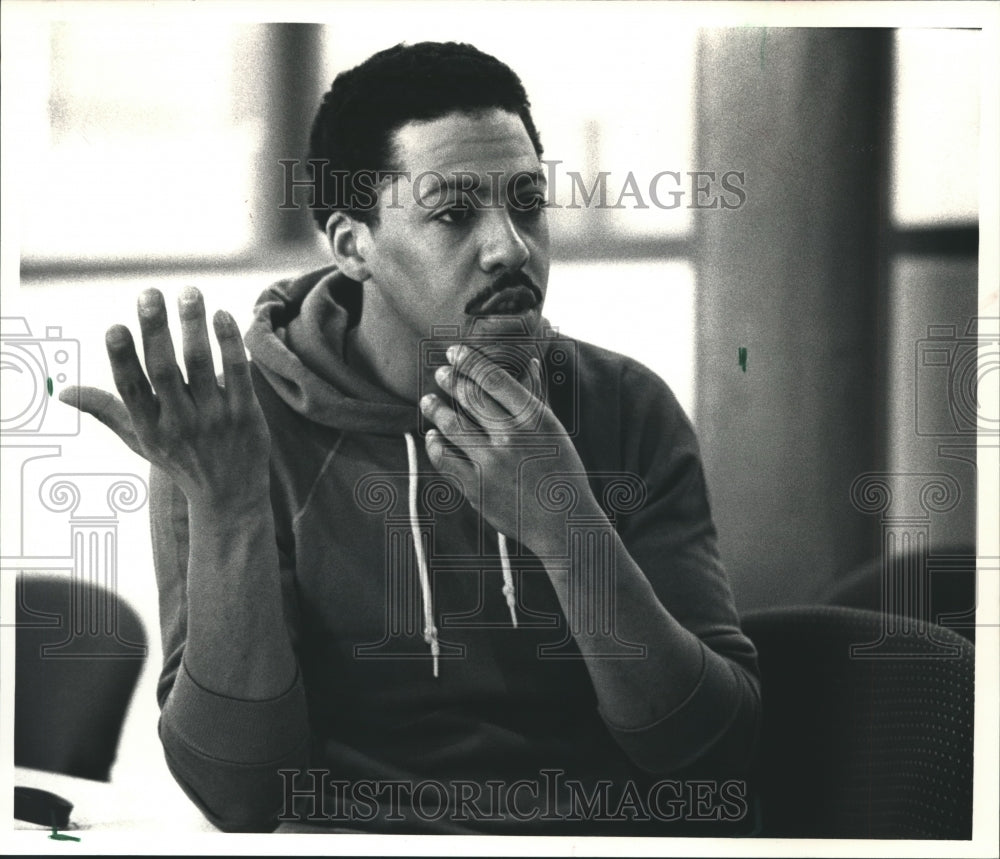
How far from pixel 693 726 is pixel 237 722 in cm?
55

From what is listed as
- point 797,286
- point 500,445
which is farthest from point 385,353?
point 797,286

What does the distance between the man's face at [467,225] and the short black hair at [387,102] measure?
0.02 m

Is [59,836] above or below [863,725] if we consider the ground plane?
below

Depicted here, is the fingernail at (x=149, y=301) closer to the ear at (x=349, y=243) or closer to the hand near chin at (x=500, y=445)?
the ear at (x=349, y=243)

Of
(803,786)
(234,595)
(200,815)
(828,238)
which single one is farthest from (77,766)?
(828,238)

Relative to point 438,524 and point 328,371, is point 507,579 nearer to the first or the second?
point 438,524

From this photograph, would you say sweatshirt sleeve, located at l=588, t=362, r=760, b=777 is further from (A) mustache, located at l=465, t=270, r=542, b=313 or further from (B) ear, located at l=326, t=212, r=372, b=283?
(B) ear, located at l=326, t=212, r=372, b=283

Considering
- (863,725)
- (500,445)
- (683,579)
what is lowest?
(863,725)

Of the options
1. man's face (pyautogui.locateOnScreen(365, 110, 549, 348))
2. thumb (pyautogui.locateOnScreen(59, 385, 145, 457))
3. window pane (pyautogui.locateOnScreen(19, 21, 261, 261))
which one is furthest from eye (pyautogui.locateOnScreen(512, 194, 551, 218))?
thumb (pyautogui.locateOnScreen(59, 385, 145, 457))

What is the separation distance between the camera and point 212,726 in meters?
1.61

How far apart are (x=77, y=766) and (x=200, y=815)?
0.54 feet

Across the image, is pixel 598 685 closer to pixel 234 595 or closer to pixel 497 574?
pixel 497 574

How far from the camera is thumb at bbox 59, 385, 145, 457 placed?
64.9 inches

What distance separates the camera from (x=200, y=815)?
65.3 inches
